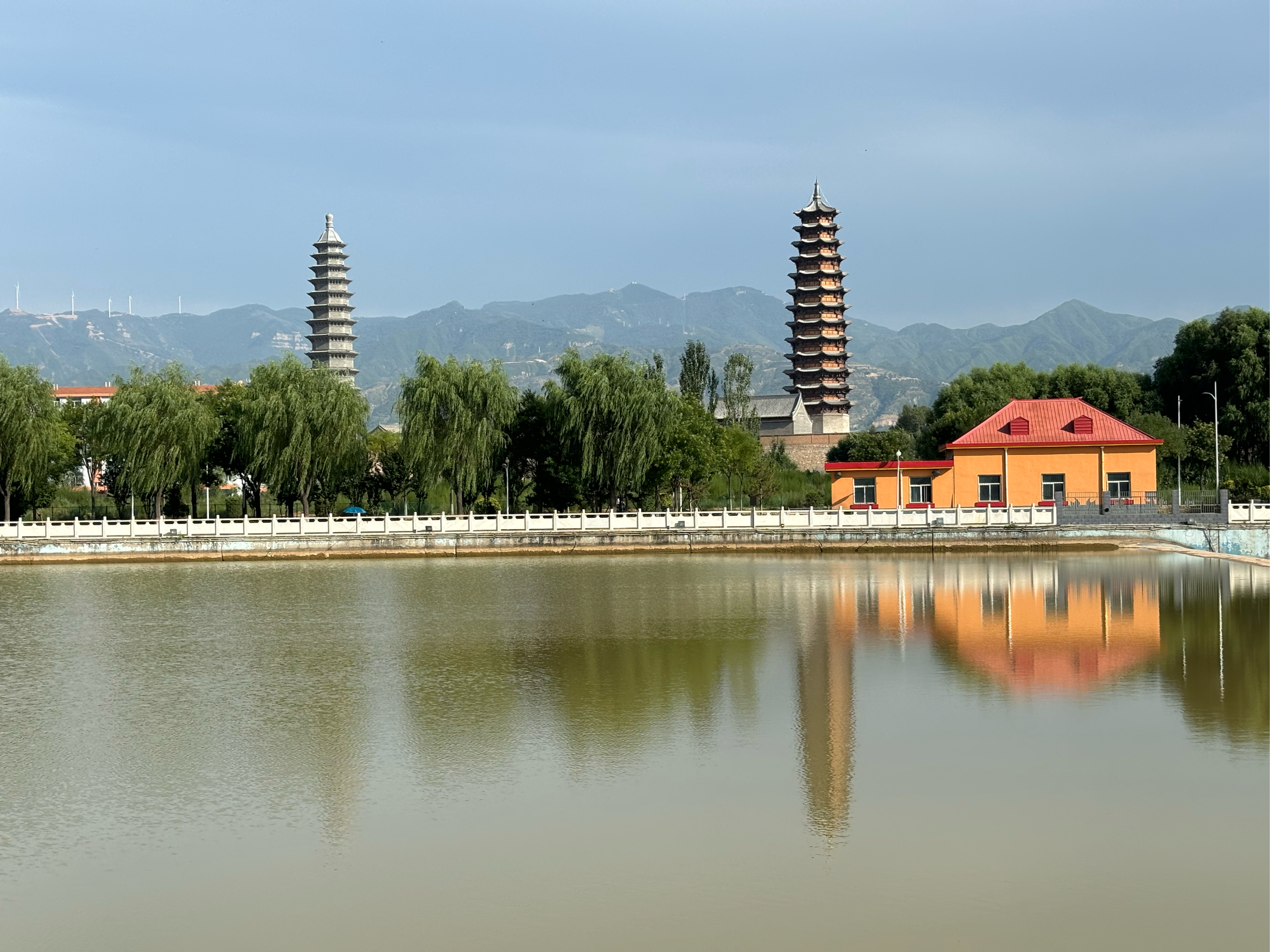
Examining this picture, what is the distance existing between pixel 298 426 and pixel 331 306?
219 feet

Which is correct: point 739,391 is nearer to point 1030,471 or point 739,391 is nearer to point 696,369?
point 696,369

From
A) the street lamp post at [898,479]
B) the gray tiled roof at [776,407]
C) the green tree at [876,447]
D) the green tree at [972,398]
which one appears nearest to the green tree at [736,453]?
the green tree at [876,447]

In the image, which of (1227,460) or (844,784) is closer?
(844,784)

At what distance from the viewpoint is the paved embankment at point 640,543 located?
1658 inches

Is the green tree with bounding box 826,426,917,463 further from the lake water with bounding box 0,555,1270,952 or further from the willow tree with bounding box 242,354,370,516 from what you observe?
the lake water with bounding box 0,555,1270,952

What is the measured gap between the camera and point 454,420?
160 ft

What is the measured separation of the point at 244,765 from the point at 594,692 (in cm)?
507

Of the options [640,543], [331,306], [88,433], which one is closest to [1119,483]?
[640,543]

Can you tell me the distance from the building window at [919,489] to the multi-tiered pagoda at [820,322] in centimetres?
5057

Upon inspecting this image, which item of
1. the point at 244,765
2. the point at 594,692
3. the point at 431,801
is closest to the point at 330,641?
the point at 594,692

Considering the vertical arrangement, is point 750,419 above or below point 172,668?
above

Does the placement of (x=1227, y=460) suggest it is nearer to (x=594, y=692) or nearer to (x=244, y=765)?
(x=594, y=692)

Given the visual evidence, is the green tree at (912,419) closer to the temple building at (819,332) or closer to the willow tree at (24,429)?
the temple building at (819,332)

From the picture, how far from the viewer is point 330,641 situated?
75.9ft
